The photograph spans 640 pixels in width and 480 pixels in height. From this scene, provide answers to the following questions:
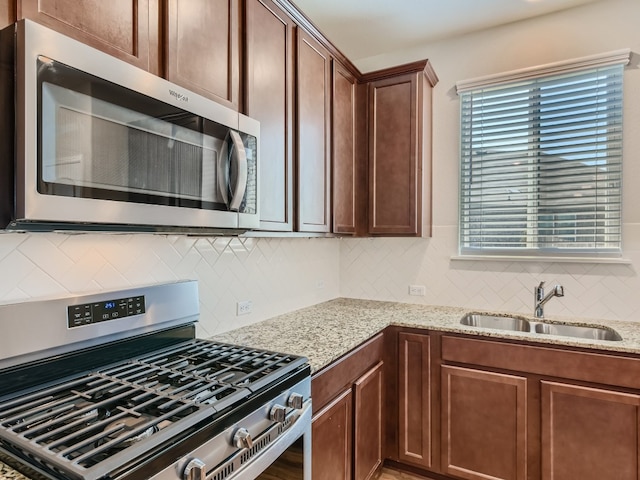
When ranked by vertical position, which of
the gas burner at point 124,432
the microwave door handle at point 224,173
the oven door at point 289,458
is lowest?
the oven door at point 289,458

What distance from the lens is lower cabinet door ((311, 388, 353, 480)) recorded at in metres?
1.54

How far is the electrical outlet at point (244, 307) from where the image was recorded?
2041 millimetres

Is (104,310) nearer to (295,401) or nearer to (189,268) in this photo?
(189,268)

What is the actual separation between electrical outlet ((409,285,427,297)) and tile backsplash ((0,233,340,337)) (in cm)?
60

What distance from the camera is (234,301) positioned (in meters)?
2.01

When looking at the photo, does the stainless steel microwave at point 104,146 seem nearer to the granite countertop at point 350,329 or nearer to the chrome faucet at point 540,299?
the granite countertop at point 350,329

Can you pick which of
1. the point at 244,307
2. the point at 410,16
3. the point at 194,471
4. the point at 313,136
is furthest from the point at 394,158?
the point at 194,471

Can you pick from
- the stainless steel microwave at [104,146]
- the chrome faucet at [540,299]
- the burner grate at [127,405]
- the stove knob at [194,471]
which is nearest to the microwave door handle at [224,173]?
the stainless steel microwave at [104,146]

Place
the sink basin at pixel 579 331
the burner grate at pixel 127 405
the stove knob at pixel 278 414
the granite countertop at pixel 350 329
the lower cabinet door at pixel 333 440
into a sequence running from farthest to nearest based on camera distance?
the sink basin at pixel 579 331, the granite countertop at pixel 350 329, the lower cabinet door at pixel 333 440, the stove knob at pixel 278 414, the burner grate at pixel 127 405

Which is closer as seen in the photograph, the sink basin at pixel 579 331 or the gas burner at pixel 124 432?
the gas burner at pixel 124 432

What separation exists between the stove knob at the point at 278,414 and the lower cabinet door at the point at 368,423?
2.30ft

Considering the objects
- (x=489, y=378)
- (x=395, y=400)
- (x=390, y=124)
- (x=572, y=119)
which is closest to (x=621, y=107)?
(x=572, y=119)

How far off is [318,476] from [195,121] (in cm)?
140

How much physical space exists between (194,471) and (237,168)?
2.98ft
